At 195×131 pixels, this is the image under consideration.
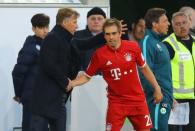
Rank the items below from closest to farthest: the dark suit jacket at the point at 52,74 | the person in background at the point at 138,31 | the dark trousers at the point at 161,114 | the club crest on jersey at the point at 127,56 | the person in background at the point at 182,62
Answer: the dark suit jacket at the point at 52,74
the club crest on jersey at the point at 127,56
the dark trousers at the point at 161,114
the person in background at the point at 182,62
the person in background at the point at 138,31

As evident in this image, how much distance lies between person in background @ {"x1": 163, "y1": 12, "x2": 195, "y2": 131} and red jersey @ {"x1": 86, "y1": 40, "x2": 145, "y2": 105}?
0.93m

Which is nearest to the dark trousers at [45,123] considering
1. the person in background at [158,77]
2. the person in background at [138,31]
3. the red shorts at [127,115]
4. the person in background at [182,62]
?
the red shorts at [127,115]

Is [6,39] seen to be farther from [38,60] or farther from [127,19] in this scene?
[127,19]

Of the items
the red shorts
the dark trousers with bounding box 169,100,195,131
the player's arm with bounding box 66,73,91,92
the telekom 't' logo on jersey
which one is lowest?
the dark trousers with bounding box 169,100,195,131

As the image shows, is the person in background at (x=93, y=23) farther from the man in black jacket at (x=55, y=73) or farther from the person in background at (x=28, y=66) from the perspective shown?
the man in black jacket at (x=55, y=73)

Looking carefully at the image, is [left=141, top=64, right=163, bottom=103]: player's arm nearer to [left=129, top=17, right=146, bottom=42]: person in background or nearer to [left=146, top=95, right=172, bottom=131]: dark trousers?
[left=146, top=95, right=172, bottom=131]: dark trousers

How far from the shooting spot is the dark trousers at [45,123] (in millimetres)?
6387

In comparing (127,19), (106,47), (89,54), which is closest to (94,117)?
(89,54)

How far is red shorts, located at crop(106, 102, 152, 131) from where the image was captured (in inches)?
249

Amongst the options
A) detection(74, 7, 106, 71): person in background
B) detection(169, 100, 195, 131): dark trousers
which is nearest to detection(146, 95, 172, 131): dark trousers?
detection(169, 100, 195, 131): dark trousers

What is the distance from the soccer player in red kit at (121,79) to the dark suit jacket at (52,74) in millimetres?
167

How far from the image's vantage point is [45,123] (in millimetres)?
6422

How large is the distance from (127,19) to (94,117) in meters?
4.14

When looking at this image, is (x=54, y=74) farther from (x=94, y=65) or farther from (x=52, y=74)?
(x=94, y=65)
